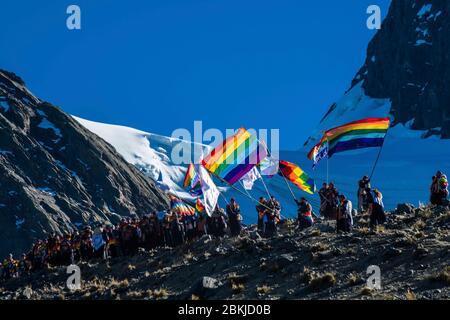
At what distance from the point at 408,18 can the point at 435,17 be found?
399 inches

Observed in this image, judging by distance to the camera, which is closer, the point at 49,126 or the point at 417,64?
the point at 49,126

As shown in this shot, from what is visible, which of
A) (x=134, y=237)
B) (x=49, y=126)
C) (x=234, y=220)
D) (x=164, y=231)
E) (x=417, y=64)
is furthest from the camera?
(x=417, y=64)

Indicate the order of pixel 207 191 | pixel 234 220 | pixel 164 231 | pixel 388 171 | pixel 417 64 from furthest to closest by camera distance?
pixel 417 64 → pixel 388 171 → pixel 164 231 → pixel 234 220 → pixel 207 191

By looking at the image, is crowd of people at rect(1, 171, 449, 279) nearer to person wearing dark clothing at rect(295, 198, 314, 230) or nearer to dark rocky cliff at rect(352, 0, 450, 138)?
person wearing dark clothing at rect(295, 198, 314, 230)

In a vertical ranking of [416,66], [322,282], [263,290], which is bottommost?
[263,290]

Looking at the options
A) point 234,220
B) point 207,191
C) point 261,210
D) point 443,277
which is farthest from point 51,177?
point 443,277

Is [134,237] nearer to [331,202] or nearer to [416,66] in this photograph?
[331,202]

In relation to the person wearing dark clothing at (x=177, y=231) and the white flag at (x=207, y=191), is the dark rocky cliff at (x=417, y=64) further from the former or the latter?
the white flag at (x=207, y=191)

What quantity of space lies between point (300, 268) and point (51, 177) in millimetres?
89760

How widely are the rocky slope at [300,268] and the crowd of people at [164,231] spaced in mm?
909

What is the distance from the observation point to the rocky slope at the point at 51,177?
9356 centimetres

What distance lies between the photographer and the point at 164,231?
33.2 m

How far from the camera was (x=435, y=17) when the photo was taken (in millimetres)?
180250
